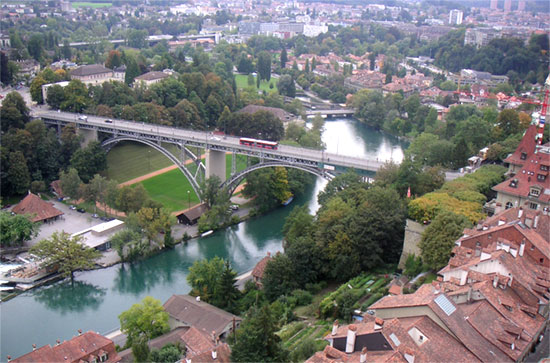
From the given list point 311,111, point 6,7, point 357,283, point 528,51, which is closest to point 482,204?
point 357,283

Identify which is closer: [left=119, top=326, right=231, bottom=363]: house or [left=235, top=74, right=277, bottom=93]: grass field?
[left=119, top=326, right=231, bottom=363]: house

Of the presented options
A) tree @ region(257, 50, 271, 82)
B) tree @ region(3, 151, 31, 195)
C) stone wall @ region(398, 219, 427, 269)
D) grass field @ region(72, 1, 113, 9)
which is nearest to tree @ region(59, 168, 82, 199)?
tree @ region(3, 151, 31, 195)

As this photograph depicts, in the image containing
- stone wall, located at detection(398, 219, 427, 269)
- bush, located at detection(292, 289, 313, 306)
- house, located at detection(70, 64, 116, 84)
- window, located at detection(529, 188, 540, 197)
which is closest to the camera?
bush, located at detection(292, 289, 313, 306)

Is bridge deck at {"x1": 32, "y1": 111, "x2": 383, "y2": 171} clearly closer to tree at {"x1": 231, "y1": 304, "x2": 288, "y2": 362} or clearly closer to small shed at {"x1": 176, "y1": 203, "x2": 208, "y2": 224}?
small shed at {"x1": 176, "y1": 203, "x2": 208, "y2": 224}

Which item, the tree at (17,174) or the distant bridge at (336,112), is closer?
the tree at (17,174)

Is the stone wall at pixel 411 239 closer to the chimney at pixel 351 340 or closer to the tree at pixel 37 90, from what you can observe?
the chimney at pixel 351 340

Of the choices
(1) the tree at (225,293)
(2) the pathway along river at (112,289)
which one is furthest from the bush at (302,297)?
(2) the pathway along river at (112,289)
